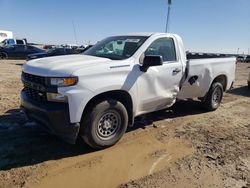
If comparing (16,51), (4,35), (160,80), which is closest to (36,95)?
(160,80)

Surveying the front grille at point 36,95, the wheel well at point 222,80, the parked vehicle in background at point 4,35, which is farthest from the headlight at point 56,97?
the parked vehicle in background at point 4,35

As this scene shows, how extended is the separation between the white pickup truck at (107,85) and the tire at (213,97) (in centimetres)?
110

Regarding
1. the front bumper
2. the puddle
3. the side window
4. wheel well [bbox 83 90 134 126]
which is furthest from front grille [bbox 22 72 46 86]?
the side window

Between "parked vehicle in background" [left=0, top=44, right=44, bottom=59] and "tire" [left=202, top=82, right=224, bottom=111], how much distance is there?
2036cm

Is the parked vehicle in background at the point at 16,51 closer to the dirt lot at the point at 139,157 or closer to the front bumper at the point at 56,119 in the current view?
the dirt lot at the point at 139,157

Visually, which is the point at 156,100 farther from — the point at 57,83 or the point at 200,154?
the point at 57,83

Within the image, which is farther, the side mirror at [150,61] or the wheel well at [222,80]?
the wheel well at [222,80]

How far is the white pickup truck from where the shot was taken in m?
4.34

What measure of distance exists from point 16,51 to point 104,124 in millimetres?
22800

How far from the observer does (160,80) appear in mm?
5684

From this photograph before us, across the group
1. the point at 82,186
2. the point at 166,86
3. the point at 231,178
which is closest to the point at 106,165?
the point at 82,186

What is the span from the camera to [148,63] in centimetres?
514

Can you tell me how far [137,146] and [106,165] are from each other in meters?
0.93

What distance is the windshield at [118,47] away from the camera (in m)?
5.42
